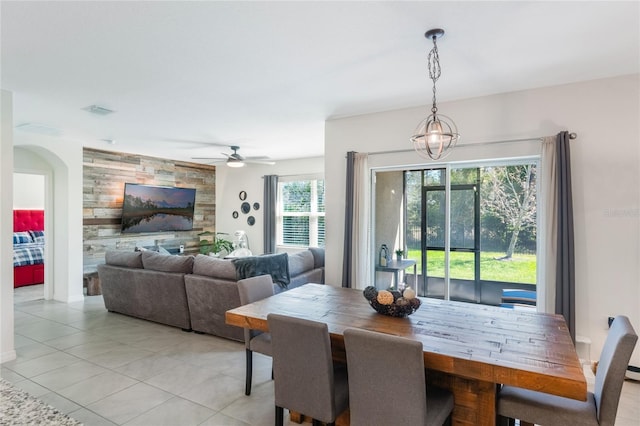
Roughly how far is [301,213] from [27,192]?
22.4 feet

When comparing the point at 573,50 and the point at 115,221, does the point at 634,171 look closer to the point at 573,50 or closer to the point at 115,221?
the point at 573,50

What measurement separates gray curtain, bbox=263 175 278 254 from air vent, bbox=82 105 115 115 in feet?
13.2

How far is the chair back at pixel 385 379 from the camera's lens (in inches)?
63.1

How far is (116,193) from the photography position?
6.66 meters

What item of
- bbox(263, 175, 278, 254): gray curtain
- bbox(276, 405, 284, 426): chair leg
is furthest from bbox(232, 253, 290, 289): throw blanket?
bbox(263, 175, 278, 254): gray curtain

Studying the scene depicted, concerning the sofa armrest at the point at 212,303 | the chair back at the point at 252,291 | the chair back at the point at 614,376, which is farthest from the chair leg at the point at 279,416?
the sofa armrest at the point at 212,303

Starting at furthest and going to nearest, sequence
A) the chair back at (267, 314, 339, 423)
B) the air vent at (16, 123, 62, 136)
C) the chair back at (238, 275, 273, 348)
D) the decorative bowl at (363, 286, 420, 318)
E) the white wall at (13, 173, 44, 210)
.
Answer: the white wall at (13, 173, 44, 210) < the air vent at (16, 123, 62, 136) < the chair back at (238, 275, 273, 348) < the decorative bowl at (363, 286, 420, 318) < the chair back at (267, 314, 339, 423)

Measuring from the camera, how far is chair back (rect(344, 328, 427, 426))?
1.60 m

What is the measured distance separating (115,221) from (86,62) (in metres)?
4.64

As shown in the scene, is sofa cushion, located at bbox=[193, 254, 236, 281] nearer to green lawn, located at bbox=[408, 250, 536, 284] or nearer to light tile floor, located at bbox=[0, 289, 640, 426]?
light tile floor, located at bbox=[0, 289, 640, 426]

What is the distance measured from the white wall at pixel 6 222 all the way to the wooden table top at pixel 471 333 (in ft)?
8.67

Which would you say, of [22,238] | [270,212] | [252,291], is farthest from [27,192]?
[252,291]

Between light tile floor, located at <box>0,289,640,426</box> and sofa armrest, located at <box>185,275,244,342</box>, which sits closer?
light tile floor, located at <box>0,289,640,426</box>

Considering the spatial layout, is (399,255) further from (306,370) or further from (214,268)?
(306,370)
